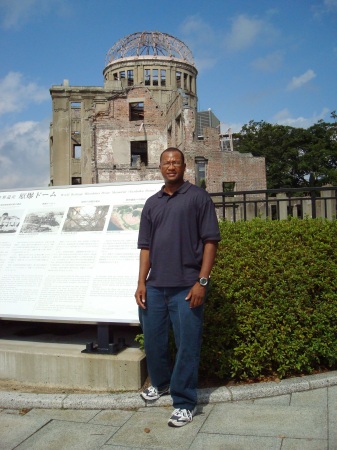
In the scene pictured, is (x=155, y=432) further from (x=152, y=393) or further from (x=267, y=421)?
(x=267, y=421)

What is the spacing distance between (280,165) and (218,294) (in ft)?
152

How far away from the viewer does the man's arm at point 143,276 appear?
12.2 ft

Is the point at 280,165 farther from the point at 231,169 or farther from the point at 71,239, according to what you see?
the point at 71,239

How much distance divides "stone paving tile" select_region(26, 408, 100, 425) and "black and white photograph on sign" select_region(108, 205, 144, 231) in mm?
1832

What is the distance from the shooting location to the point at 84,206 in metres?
5.17

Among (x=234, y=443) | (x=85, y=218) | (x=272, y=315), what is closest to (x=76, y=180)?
(x=85, y=218)

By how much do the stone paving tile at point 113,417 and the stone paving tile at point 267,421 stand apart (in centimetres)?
68

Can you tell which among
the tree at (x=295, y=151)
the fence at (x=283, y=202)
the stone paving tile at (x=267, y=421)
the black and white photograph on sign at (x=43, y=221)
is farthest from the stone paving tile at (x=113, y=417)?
the tree at (x=295, y=151)

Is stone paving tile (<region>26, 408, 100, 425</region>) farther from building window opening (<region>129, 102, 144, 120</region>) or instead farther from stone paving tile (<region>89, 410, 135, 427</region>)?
building window opening (<region>129, 102, 144, 120</region>)

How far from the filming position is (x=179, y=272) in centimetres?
352

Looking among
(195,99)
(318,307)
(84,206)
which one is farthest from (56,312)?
(195,99)

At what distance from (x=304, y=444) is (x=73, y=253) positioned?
2877mm

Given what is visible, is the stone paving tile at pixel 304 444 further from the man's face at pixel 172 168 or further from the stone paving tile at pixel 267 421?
the man's face at pixel 172 168

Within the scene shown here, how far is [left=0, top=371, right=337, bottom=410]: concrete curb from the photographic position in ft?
12.9
